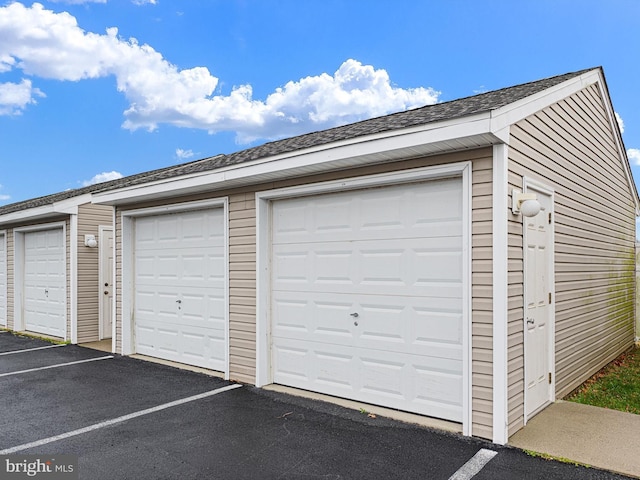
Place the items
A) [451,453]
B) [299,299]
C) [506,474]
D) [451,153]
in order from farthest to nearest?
[299,299] < [451,153] < [451,453] < [506,474]

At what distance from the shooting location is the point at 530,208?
3.56m

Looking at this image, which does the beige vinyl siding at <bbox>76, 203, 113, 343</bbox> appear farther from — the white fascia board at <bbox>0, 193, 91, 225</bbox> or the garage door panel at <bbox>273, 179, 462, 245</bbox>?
the garage door panel at <bbox>273, 179, 462, 245</bbox>

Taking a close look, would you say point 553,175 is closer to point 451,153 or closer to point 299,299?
point 451,153

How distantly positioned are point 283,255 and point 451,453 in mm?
2770

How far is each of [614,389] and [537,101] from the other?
370 cm

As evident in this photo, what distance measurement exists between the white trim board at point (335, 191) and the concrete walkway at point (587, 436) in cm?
60

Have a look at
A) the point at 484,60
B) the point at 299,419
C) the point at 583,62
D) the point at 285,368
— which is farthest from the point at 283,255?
the point at 583,62

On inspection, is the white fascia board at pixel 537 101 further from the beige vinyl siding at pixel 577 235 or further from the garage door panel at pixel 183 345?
the garage door panel at pixel 183 345

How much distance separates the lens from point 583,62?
20.4 feet

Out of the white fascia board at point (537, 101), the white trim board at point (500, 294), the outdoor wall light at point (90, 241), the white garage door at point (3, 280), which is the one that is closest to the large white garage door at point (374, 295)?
the white trim board at point (500, 294)

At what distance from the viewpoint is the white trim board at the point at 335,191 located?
368 cm

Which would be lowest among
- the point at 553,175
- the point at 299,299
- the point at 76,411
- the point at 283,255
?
the point at 76,411

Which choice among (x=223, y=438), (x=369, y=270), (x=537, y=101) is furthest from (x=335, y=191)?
(x=223, y=438)

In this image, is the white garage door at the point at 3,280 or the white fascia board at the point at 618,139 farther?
the white garage door at the point at 3,280
